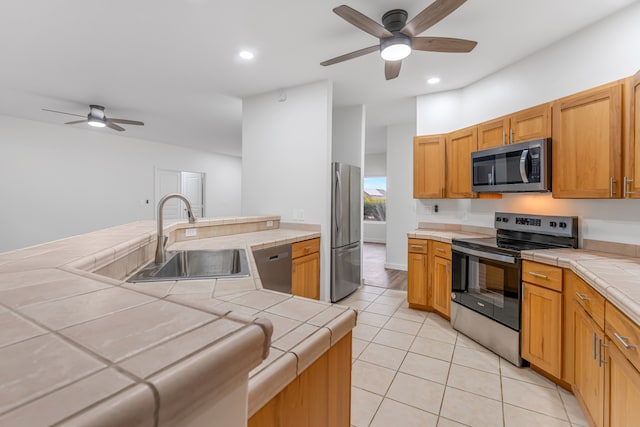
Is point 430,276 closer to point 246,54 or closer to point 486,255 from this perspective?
point 486,255

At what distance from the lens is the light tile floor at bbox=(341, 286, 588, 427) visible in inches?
67.7

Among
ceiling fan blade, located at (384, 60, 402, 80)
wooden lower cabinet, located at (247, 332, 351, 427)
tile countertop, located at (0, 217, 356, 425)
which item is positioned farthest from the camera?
ceiling fan blade, located at (384, 60, 402, 80)

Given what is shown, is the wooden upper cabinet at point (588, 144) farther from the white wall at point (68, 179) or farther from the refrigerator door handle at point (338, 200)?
the white wall at point (68, 179)

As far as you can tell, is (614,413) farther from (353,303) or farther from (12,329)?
(353,303)

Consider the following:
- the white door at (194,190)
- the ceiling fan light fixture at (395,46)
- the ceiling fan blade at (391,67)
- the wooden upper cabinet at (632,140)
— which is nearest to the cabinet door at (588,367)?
the wooden upper cabinet at (632,140)

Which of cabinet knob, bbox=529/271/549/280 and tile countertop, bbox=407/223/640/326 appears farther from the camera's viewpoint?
cabinet knob, bbox=529/271/549/280

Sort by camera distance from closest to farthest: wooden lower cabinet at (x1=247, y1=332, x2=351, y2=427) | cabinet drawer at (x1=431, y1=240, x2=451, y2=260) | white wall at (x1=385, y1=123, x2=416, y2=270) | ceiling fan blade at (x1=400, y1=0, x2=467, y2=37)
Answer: wooden lower cabinet at (x1=247, y1=332, x2=351, y2=427)
ceiling fan blade at (x1=400, y1=0, x2=467, y2=37)
cabinet drawer at (x1=431, y1=240, x2=451, y2=260)
white wall at (x1=385, y1=123, x2=416, y2=270)

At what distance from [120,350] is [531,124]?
3064 millimetres

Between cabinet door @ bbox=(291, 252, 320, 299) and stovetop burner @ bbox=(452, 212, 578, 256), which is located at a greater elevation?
stovetop burner @ bbox=(452, 212, 578, 256)

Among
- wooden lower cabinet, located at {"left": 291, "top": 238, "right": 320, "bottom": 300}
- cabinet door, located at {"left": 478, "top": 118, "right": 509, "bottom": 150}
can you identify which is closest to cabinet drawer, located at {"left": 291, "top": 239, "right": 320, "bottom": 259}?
wooden lower cabinet, located at {"left": 291, "top": 238, "right": 320, "bottom": 300}

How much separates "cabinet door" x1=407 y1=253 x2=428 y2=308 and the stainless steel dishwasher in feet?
4.61

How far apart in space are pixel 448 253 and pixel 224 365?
2948 millimetres

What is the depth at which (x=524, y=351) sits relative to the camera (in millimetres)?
2172

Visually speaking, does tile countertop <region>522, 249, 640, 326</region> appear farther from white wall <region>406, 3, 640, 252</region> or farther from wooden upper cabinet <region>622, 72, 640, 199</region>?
wooden upper cabinet <region>622, 72, 640, 199</region>
